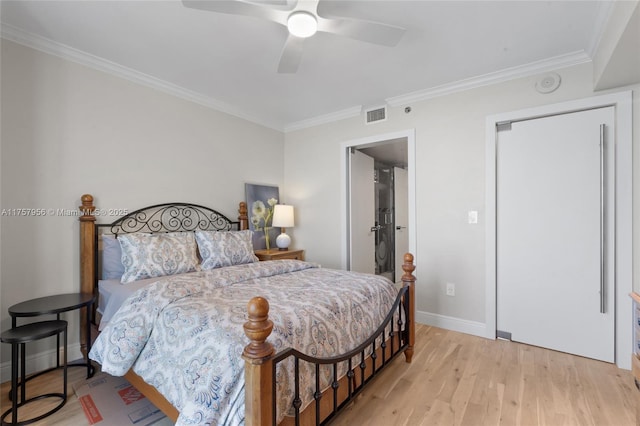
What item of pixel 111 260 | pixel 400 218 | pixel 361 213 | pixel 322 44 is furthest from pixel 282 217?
pixel 400 218

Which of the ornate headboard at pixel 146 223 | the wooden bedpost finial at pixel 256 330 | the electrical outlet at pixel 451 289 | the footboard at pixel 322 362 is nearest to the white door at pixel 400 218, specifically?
the electrical outlet at pixel 451 289

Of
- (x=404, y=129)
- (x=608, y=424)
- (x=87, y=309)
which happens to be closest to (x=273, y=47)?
(x=404, y=129)

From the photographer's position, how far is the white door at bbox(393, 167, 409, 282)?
5160 mm

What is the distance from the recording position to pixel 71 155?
7.79ft

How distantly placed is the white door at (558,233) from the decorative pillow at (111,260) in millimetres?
3356

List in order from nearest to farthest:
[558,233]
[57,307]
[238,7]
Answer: [238,7]
[57,307]
[558,233]

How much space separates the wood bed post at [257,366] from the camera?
106 cm

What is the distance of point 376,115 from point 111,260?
3054 mm

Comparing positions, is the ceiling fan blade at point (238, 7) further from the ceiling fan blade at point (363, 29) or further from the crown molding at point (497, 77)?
the crown molding at point (497, 77)

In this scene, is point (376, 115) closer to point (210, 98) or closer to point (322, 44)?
point (322, 44)

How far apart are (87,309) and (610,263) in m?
4.11

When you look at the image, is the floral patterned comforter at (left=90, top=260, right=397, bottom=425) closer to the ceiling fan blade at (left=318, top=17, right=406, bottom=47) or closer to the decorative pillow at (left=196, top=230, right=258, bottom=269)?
the decorative pillow at (left=196, top=230, right=258, bottom=269)

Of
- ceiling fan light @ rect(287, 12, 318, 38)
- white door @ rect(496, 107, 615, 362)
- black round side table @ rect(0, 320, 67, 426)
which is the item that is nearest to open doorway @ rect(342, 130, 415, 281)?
white door @ rect(496, 107, 615, 362)

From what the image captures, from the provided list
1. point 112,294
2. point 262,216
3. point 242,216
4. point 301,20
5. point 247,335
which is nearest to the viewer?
point 247,335
